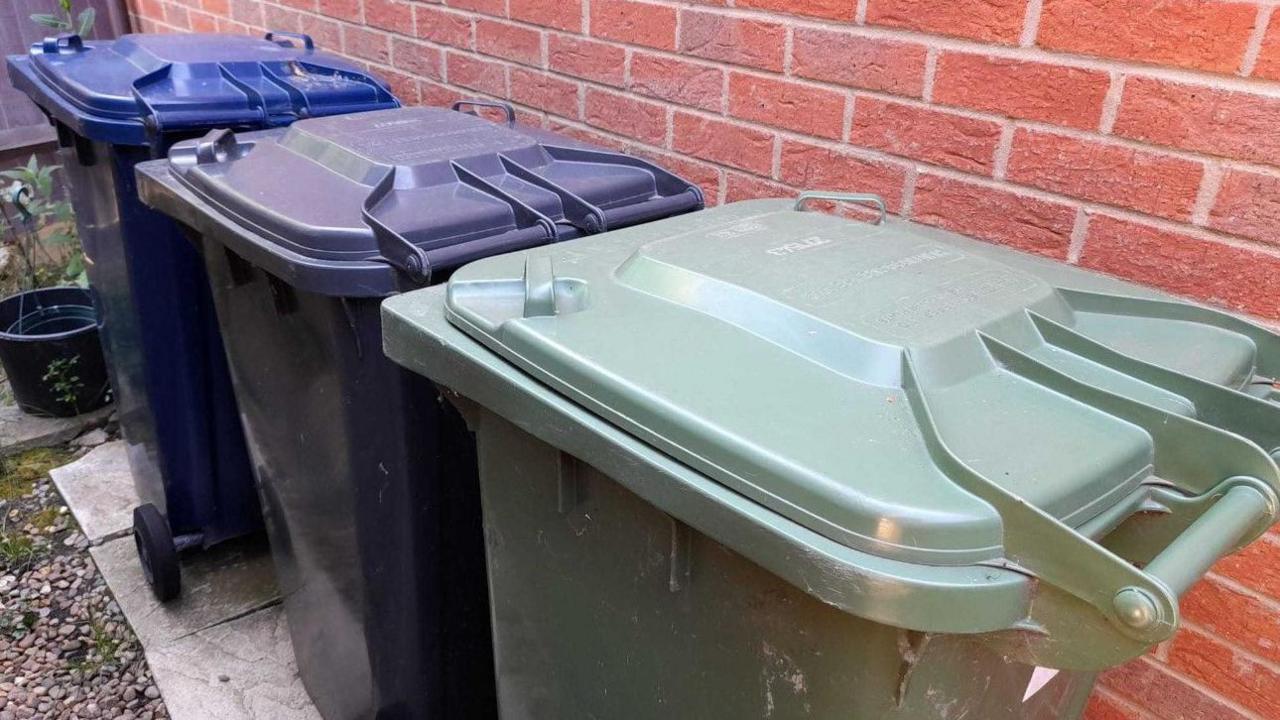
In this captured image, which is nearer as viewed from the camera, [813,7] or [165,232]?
[813,7]

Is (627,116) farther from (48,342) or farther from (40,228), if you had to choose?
(40,228)

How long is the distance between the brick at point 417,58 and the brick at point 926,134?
150cm

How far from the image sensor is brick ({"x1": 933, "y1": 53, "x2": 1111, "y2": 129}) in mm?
1526

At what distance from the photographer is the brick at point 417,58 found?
285 cm

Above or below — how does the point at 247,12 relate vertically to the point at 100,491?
above

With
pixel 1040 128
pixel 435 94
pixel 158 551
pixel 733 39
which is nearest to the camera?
pixel 1040 128

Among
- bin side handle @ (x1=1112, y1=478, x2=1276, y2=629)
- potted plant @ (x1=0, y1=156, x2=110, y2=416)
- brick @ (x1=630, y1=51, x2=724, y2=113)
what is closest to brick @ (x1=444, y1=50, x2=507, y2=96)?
brick @ (x1=630, y1=51, x2=724, y2=113)

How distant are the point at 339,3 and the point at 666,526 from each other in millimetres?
2719

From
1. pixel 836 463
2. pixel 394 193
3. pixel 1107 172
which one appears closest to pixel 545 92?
pixel 394 193

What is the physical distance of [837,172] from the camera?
74.7 inches

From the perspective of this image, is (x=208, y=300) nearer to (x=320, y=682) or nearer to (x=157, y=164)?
(x=157, y=164)

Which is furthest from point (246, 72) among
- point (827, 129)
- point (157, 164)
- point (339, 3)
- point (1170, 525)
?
point (1170, 525)

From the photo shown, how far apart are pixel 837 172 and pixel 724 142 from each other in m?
0.31

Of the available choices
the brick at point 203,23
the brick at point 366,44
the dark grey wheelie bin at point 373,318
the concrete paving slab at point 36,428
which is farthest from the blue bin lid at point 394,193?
the brick at point 203,23
